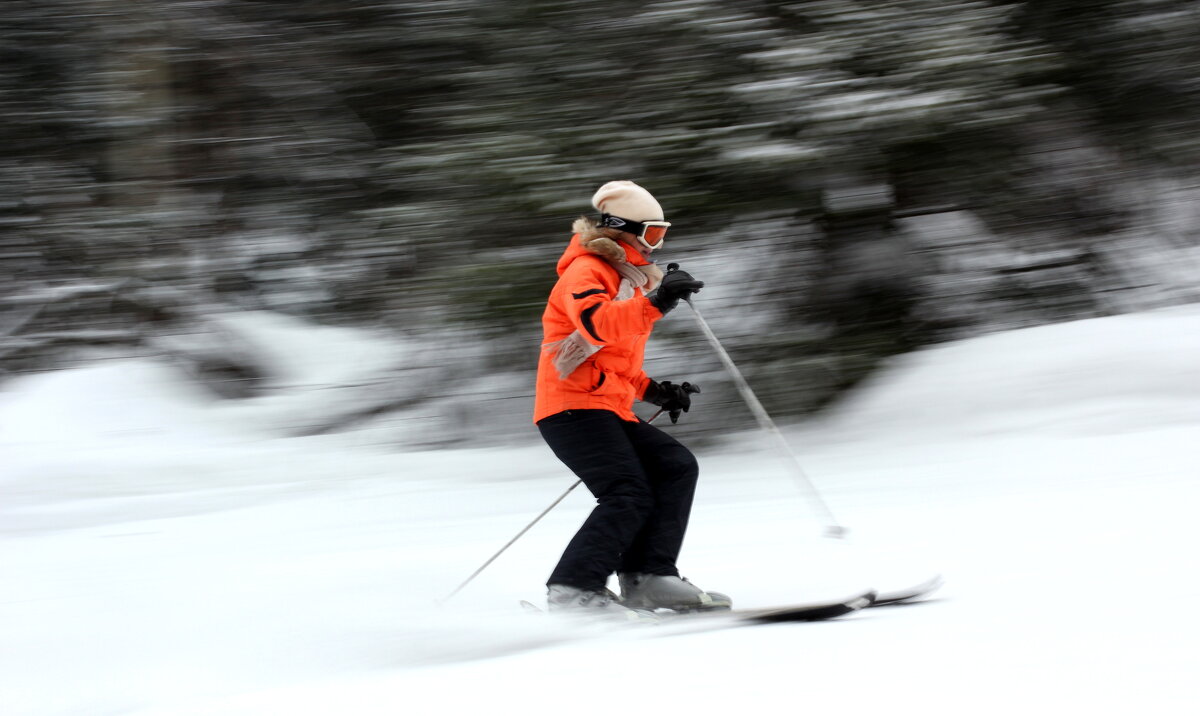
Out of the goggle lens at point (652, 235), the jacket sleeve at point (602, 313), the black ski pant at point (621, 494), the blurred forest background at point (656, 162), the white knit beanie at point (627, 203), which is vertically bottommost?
the black ski pant at point (621, 494)

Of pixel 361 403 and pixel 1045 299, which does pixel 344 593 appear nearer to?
pixel 361 403

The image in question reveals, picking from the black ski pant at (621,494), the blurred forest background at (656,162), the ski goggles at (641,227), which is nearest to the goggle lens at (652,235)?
the ski goggles at (641,227)

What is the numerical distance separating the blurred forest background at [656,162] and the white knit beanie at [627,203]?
6.97 feet

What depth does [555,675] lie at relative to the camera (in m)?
2.63

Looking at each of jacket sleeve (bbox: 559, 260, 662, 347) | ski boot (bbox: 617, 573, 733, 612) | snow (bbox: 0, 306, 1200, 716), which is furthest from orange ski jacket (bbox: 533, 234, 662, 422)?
snow (bbox: 0, 306, 1200, 716)

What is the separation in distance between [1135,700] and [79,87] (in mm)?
7207

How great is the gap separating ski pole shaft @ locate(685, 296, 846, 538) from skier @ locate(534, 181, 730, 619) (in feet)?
0.89

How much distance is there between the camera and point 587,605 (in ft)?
11.0

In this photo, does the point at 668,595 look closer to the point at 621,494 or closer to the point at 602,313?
the point at 621,494

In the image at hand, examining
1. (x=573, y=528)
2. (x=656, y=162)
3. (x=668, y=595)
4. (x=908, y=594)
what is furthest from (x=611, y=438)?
(x=656, y=162)

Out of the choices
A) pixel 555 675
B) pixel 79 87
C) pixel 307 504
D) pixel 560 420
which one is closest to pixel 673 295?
pixel 560 420

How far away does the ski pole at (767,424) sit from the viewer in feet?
11.5

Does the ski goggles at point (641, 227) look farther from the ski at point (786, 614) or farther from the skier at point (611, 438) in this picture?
the ski at point (786, 614)

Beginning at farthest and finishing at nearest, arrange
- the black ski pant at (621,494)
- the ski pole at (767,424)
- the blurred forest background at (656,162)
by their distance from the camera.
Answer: the blurred forest background at (656,162) → the ski pole at (767,424) → the black ski pant at (621,494)
